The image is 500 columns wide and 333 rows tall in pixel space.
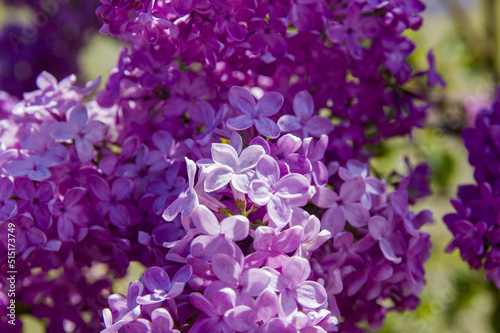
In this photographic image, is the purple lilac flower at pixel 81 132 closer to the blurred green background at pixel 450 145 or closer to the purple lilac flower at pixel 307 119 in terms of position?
the purple lilac flower at pixel 307 119

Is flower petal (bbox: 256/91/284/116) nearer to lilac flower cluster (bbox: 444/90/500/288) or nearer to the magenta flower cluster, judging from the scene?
the magenta flower cluster

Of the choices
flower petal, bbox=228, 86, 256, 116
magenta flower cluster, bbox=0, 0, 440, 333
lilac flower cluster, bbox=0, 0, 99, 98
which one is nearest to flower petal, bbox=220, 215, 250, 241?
magenta flower cluster, bbox=0, 0, 440, 333

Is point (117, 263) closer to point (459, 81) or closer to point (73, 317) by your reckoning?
point (73, 317)

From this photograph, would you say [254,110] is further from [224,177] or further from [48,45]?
[48,45]

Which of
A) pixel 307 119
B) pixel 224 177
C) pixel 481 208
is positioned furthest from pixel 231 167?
pixel 481 208

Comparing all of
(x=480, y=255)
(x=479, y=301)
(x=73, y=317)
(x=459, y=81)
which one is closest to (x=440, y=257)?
(x=479, y=301)

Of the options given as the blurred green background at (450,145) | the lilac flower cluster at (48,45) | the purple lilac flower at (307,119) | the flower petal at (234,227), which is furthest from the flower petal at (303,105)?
the lilac flower cluster at (48,45)
